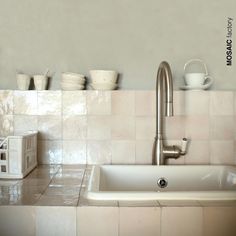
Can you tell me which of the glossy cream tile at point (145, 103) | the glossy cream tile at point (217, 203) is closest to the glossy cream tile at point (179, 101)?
the glossy cream tile at point (145, 103)

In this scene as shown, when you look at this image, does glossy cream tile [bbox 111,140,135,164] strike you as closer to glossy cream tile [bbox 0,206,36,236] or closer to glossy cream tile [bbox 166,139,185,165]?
glossy cream tile [bbox 166,139,185,165]

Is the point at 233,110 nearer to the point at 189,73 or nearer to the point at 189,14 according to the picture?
the point at 189,73

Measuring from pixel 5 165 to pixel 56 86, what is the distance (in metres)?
0.52

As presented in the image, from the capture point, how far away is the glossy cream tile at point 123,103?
1429mm

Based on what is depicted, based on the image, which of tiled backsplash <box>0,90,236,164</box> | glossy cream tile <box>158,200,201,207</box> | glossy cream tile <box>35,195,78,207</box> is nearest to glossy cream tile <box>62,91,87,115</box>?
tiled backsplash <box>0,90,236,164</box>

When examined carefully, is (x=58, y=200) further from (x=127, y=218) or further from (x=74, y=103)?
(x=74, y=103)

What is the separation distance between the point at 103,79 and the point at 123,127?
260 millimetres

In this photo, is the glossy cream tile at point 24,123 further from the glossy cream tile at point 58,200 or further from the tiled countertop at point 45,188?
the glossy cream tile at point 58,200

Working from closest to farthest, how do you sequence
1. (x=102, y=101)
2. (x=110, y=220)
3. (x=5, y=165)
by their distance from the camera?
(x=110, y=220)
(x=5, y=165)
(x=102, y=101)

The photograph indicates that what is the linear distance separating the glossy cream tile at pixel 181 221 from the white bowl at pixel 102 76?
0.78 meters

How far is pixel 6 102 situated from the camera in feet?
4.70

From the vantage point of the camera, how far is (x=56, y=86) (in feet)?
4.89

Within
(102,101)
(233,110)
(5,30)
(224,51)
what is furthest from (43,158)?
(224,51)

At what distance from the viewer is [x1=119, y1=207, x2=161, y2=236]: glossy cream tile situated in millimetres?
769
